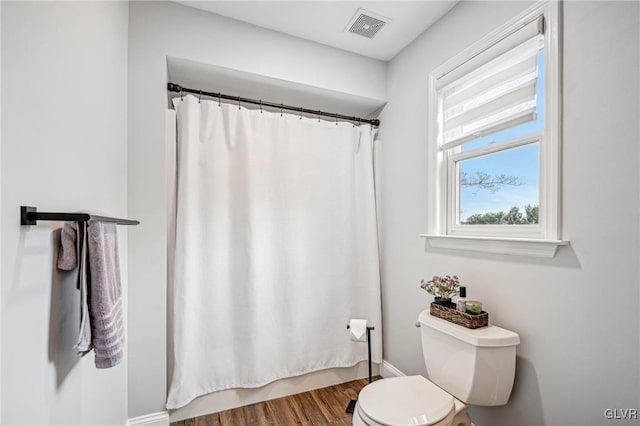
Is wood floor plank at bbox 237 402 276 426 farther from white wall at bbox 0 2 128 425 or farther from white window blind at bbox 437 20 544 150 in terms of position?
white window blind at bbox 437 20 544 150

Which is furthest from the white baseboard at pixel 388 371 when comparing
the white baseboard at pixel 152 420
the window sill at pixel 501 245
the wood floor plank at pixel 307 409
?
the white baseboard at pixel 152 420

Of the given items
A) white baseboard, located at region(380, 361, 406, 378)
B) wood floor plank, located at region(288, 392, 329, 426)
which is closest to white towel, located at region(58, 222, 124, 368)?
wood floor plank, located at region(288, 392, 329, 426)

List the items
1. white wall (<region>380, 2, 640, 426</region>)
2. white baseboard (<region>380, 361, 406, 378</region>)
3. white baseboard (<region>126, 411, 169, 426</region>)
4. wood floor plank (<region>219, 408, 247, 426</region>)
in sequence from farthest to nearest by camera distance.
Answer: white baseboard (<region>380, 361, 406, 378</region>), wood floor plank (<region>219, 408, 247, 426</region>), white baseboard (<region>126, 411, 169, 426</region>), white wall (<region>380, 2, 640, 426</region>)

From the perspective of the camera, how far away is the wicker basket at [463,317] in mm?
→ 1397

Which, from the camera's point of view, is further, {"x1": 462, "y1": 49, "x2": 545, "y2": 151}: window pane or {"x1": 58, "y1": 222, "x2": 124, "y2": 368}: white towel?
{"x1": 462, "y1": 49, "x2": 545, "y2": 151}: window pane

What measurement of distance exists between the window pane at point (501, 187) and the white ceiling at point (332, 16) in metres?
0.95

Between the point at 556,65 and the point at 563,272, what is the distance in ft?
2.84

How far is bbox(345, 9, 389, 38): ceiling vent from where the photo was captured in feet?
6.02

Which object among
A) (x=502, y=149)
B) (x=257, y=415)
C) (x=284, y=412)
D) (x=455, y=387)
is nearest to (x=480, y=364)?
(x=455, y=387)

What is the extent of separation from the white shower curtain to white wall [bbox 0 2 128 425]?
0.61 m

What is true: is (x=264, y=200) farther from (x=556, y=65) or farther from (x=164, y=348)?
(x=556, y=65)

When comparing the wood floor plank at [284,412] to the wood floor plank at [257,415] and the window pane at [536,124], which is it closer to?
the wood floor plank at [257,415]

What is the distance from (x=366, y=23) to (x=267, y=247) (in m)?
1.59

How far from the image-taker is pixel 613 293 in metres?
1.08
